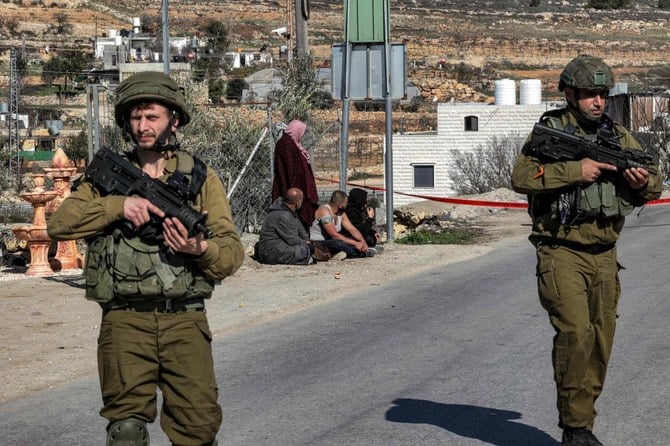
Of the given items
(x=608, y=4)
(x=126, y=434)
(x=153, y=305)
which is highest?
(x=608, y=4)

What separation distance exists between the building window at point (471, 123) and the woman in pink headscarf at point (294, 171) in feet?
96.0

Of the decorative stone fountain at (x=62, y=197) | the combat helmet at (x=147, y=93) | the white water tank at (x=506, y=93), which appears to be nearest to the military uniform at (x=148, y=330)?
the combat helmet at (x=147, y=93)

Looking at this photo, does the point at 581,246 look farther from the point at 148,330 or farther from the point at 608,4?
the point at 608,4

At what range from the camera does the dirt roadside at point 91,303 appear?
28.5 ft

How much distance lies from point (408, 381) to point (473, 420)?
1.16 m

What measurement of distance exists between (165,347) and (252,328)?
5.61m

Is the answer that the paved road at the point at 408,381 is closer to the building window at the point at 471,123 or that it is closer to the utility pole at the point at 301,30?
the utility pole at the point at 301,30

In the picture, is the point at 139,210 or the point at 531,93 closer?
the point at 139,210

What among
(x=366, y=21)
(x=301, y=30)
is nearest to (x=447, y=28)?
(x=301, y=30)

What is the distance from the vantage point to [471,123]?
143 feet

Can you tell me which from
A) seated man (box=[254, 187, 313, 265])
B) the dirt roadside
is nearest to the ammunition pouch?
the dirt roadside

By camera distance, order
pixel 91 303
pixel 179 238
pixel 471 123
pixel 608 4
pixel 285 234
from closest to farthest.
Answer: pixel 179 238
pixel 91 303
pixel 285 234
pixel 471 123
pixel 608 4

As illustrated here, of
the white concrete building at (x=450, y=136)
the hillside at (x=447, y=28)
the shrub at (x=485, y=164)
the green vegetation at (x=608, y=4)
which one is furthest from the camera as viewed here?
the green vegetation at (x=608, y=4)

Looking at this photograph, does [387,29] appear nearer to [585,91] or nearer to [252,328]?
[252,328]
